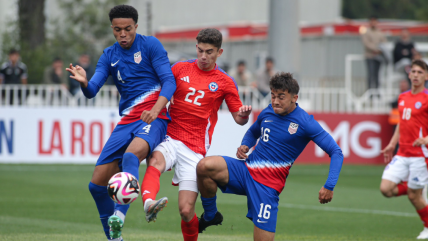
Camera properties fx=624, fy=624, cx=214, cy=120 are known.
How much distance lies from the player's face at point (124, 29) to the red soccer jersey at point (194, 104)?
2.19ft

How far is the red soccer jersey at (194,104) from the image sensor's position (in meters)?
6.93

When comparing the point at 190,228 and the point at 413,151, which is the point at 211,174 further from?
the point at 413,151

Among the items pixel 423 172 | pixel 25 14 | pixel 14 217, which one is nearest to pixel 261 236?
pixel 423 172

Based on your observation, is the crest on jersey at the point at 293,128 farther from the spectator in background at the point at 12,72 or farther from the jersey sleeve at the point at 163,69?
the spectator in background at the point at 12,72

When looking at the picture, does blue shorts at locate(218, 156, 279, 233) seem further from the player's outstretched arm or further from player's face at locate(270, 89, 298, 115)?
player's face at locate(270, 89, 298, 115)

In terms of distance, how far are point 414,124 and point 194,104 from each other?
4.00 m

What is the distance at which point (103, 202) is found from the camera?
23.1ft

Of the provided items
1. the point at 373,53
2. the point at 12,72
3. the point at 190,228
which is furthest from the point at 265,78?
the point at 190,228

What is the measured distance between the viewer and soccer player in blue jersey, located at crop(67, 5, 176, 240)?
21.6 feet

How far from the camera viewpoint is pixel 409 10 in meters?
54.1

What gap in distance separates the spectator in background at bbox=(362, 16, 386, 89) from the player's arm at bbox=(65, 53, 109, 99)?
13.2 metres

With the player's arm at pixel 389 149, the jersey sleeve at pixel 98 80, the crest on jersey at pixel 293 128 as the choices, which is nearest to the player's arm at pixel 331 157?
the crest on jersey at pixel 293 128

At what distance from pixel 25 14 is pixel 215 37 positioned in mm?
15756

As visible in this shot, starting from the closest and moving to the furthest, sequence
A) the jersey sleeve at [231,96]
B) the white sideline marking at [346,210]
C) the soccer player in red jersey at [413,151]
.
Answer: the jersey sleeve at [231,96] → the soccer player in red jersey at [413,151] → the white sideline marking at [346,210]
